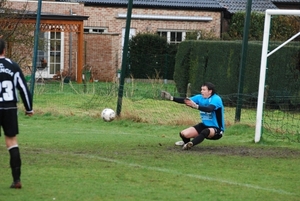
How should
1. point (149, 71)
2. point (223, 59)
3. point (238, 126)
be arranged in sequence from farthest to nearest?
1. point (149, 71)
2. point (223, 59)
3. point (238, 126)

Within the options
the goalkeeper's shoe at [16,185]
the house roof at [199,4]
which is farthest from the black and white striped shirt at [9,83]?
the house roof at [199,4]

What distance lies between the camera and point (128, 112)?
21000mm

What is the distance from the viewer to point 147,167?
12477 millimetres

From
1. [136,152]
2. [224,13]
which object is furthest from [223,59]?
[224,13]

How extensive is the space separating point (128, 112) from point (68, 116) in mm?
1835

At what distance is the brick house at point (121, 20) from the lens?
4284cm

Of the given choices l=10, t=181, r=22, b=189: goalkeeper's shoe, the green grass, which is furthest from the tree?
l=10, t=181, r=22, b=189: goalkeeper's shoe

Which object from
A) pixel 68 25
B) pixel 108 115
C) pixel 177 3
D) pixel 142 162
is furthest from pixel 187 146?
pixel 177 3

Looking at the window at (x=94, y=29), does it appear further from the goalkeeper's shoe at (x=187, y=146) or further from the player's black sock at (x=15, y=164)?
the player's black sock at (x=15, y=164)

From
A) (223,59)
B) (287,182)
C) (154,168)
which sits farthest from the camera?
(223,59)

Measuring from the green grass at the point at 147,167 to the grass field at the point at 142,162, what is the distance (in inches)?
0.5

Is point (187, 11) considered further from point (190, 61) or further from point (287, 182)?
point (287, 182)

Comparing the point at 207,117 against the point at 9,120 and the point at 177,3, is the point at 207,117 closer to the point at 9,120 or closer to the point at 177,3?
the point at 9,120

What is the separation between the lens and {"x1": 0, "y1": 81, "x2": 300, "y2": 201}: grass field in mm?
10211
